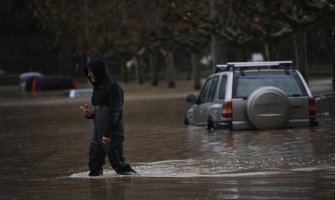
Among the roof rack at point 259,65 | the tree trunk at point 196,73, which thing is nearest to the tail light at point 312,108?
the roof rack at point 259,65

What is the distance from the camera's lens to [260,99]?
19703mm

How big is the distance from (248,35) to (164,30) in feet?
44.4

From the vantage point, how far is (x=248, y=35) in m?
43.4

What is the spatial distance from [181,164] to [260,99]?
552 cm

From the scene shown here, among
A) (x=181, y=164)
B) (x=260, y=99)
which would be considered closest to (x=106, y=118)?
(x=181, y=164)

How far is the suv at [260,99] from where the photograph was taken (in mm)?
19875

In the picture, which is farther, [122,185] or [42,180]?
[42,180]

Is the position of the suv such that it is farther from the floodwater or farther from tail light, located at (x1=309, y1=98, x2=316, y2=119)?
the floodwater

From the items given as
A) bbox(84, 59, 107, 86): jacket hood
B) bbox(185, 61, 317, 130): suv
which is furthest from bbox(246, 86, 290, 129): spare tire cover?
bbox(84, 59, 107, 86): jacket hood

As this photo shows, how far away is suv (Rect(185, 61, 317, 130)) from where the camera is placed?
65.2 feet

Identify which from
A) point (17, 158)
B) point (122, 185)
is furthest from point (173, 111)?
point (122, 185)

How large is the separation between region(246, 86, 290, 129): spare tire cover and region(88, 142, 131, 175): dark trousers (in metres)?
7.25

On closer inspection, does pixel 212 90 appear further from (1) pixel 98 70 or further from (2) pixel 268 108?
(1) pixel 98 70

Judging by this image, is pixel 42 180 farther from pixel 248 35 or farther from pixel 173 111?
pixel 248 35
